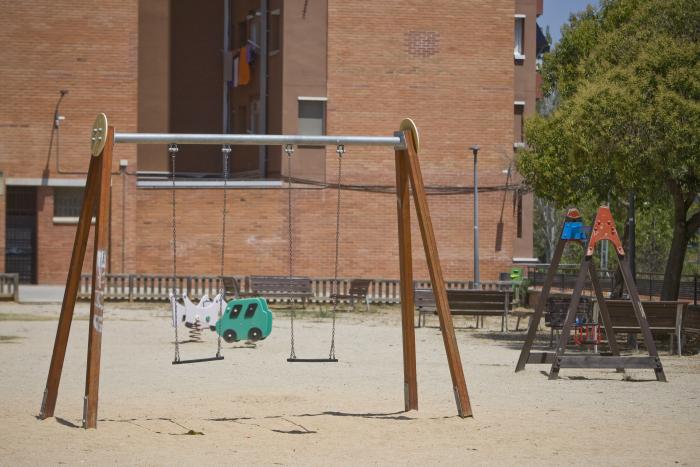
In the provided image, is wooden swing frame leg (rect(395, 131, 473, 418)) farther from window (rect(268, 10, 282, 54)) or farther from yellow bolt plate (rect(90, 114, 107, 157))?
window (rect(268, 10, 282, 54))

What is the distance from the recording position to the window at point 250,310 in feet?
46.0

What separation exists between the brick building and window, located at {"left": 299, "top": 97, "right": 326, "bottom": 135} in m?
0.07

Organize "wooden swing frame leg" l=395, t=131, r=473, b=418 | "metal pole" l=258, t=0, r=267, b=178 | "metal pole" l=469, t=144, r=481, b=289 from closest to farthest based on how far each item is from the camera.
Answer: "wooden swing frame leg" l=395, t=131, r=473, b=418, "metal pole" l=469, t=144, r=481, b=289, "metal pole" l=258, t=0, r=267, b=178

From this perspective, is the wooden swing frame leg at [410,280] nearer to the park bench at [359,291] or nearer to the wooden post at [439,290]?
Result: the wooden post at [439,290]

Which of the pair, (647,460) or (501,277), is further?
(501,277)

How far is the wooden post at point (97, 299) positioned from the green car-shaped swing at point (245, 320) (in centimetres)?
264

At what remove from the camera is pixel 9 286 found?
3153 cm

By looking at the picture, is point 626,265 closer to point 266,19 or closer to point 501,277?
point 501,277

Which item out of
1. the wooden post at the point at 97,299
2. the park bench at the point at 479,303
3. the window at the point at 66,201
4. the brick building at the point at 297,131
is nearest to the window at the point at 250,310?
the wooden post at the point at 97,299

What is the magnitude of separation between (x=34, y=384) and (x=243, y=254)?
990 inches

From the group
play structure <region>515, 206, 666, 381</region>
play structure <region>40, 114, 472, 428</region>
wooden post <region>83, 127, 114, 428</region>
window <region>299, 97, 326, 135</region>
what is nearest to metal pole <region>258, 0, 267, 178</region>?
window <region>299, 97, 326, 135</region>

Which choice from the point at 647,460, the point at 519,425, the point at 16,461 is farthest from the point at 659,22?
the point at 16,461

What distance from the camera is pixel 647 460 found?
943 centimetres

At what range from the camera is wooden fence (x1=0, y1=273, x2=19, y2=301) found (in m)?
31.1
